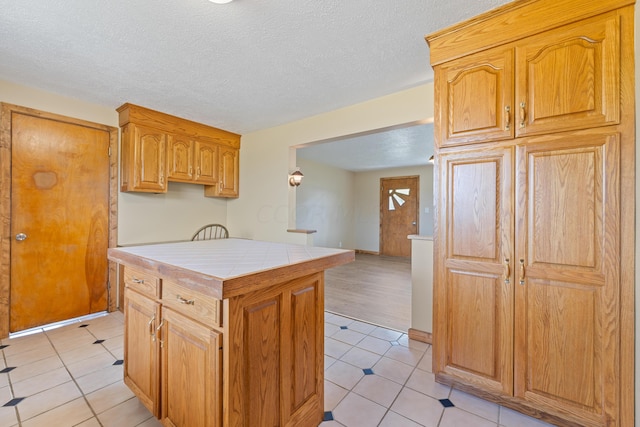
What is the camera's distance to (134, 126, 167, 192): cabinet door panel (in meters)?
3.08

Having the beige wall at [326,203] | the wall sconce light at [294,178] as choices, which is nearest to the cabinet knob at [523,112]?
the wall sconce light at [294,178]

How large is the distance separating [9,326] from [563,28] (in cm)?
477

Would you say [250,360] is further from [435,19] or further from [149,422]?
[435,19]

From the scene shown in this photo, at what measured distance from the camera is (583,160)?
1.40 meters

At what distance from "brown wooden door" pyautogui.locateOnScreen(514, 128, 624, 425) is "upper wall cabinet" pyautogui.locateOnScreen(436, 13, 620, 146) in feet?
0.41

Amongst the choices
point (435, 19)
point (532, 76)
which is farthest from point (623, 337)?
point (435, 19)

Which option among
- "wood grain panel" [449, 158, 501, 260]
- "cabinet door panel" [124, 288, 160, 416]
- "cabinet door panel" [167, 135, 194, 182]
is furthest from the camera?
"cabinet door panel" [167, 135, 194, 182]

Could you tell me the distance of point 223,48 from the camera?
196 cm

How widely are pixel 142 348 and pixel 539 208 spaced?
2.34 m

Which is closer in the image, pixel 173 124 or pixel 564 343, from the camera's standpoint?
pixel 564 343

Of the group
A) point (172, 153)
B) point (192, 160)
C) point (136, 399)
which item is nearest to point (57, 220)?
point (172, 153)


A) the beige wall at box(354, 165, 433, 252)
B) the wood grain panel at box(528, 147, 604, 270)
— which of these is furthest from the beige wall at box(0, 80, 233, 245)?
the beige wall at box(354, 165, 433, 252)

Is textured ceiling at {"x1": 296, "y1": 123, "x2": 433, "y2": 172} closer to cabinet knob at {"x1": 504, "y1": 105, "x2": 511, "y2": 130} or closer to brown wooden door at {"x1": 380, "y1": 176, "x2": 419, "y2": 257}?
brown wooden door at {"x1": 380, "y1": 176, "x2": 419, "y2": 257}

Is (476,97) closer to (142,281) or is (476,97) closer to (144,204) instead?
(142,281)
